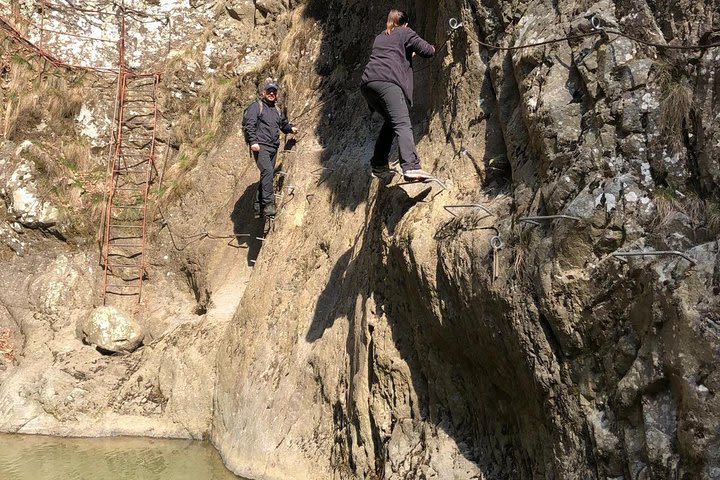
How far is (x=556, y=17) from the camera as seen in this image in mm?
5500

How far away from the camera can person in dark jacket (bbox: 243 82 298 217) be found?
1023 centimetres

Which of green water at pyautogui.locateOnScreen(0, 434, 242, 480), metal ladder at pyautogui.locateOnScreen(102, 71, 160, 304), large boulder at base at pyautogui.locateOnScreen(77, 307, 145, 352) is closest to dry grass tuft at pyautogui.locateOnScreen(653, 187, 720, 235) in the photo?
green water at pyautogui.locateOnScreen(0, 434, 242, 480)

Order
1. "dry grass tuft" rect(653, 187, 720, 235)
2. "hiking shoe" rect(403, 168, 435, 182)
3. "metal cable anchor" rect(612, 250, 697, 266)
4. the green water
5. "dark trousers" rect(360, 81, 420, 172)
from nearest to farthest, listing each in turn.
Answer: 1. "metal cable anchor" rect(612, 250, 697, 266)
2. "dry grass tuft" rect(653, 187, 720, 235)
3. "hiking shoe" rect(403, 168, 435, 182)
4. "dark trousers" rect(360, 81, 420, 172)
5. the green water

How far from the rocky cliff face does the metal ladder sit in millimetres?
2537

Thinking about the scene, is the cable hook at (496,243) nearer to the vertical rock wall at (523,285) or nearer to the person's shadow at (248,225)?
the vertical rock wall at (523,285)

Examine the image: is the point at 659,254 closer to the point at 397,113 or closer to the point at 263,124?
the point at 397,113

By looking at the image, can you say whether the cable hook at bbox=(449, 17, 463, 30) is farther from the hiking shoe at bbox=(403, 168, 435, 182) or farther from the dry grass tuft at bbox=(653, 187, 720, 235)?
the dry grass tuft at bbox=(653, 187, 720, 235)

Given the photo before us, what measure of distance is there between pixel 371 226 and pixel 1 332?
7273 millimetres

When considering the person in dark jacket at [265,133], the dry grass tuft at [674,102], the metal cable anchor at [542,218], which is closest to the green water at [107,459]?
the person in dark jacket at [265,133]

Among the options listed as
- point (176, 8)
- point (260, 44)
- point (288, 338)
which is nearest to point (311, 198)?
point (288, 338)

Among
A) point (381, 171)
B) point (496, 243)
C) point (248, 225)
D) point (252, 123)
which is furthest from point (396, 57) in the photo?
point (248, 225)

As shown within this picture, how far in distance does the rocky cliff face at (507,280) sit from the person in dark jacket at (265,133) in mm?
382

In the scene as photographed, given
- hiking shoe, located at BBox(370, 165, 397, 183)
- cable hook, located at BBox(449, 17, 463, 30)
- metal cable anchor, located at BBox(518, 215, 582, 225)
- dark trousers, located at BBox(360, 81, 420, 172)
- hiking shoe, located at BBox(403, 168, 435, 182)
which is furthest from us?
hiking shoe, located at BBox(370, 165, 397, 183)

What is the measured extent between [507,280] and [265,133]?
6.17m
